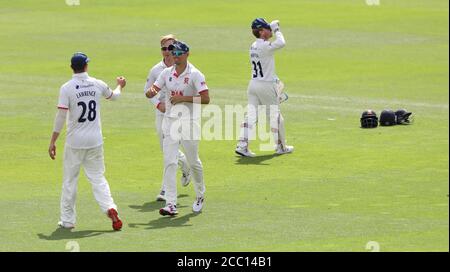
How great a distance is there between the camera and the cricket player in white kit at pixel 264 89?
2186 cm

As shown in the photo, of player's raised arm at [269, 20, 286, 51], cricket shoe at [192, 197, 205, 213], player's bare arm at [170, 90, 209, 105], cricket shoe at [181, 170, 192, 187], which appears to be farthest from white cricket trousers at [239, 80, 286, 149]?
player's bare arm at [170, 90, 209, 105]

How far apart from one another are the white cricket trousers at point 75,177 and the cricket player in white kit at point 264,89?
634cm

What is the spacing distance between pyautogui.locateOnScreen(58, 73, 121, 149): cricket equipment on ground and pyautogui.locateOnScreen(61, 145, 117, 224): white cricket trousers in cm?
14

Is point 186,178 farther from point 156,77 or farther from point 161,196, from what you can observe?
point 156,77

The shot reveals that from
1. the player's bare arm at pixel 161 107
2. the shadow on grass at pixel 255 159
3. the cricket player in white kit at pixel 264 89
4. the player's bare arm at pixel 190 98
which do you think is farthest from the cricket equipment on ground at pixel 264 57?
the player's bare arm at pixel 190 98

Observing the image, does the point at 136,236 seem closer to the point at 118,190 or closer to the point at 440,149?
the point at 118,190

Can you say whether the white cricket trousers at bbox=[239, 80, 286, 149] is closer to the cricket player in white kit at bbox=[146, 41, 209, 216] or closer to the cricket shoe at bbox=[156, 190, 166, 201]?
the cricket shoe at bbox=[156, 190, 166, 201]

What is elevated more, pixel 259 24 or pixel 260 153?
pixel 259 24

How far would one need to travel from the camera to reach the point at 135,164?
21.3 m

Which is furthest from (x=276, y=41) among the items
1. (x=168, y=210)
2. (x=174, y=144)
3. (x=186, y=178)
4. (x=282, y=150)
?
(x=168, y=210)

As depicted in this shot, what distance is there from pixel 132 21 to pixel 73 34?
14.7ft

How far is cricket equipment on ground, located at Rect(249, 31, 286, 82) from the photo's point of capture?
2181 centimetres

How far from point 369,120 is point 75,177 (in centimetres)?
1040

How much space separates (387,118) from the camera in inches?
997
